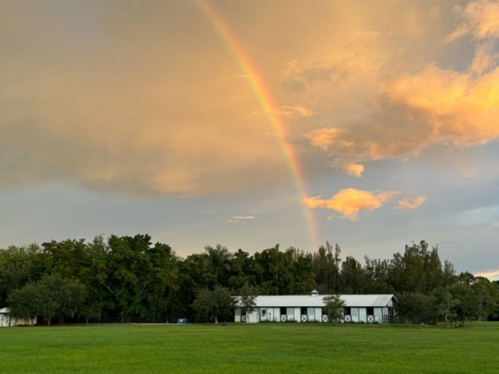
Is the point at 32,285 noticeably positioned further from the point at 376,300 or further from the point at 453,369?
the point at 453,369

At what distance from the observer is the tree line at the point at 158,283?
7825 cm

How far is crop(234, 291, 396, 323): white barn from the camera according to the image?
265 feet

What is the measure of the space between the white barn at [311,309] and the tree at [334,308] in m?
6.01

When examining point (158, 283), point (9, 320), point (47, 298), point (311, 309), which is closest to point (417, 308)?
point (311, 309)

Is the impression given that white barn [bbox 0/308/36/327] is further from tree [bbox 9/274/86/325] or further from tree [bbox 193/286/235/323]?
tree [bbox 193/286/235/323]

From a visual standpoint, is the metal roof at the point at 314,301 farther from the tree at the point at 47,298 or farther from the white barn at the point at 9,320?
the white barn at the point at 9,320

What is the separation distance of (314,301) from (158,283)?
25.0 m

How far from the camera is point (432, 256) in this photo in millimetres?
112188

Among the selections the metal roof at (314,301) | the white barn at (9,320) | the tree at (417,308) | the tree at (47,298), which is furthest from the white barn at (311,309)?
the white barn at (9,320)

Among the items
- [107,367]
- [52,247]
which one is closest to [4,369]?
[107,367]

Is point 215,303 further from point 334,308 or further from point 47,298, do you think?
point 47,298

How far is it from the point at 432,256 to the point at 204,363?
100665 millimetres

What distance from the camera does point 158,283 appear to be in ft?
291

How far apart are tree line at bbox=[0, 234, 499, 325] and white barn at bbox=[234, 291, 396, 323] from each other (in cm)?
341
